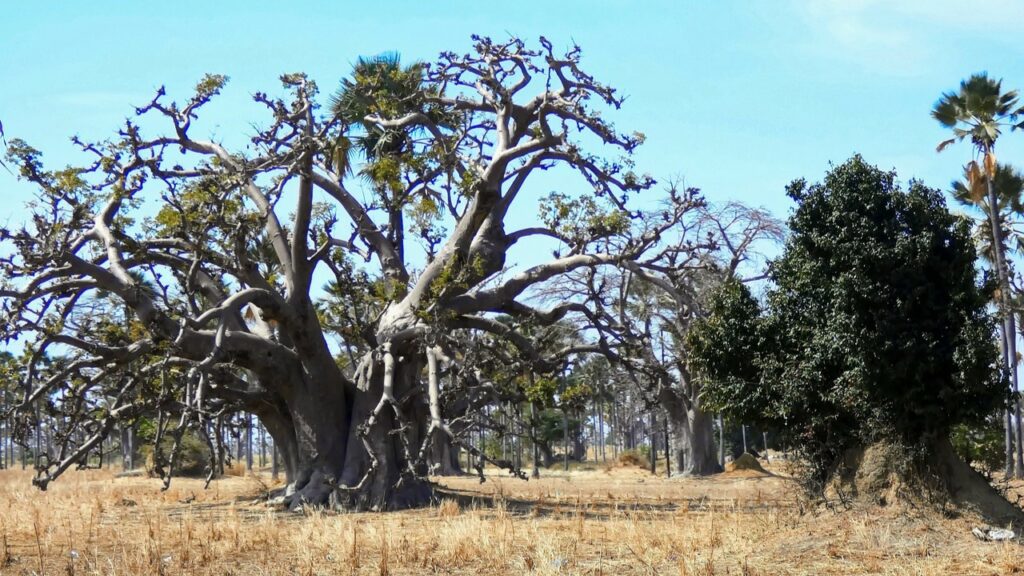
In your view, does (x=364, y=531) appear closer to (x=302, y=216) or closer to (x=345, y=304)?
(x=302, y=216)

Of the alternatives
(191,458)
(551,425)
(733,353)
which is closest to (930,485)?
(733,353)

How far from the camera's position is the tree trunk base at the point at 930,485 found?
13.3m

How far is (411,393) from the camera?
19266 millimetres

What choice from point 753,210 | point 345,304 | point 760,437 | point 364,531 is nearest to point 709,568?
point 364,531

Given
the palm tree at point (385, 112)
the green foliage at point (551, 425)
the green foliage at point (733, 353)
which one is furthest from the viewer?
the green foliage at point (551, 425)

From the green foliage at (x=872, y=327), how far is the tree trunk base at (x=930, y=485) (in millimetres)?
253

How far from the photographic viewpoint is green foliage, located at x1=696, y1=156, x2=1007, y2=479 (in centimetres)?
1327

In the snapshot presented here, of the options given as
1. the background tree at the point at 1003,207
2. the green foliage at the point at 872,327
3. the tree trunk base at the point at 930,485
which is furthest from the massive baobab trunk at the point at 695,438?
the tree trunk base at the point at 930,485

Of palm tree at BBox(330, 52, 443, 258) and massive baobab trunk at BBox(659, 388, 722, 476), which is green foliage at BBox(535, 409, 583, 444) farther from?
palm tree at BBox(330, 52, 443, 258)

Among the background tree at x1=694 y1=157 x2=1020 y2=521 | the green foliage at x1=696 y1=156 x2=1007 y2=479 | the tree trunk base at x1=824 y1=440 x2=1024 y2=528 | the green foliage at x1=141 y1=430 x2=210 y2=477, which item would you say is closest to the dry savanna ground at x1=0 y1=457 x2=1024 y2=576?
the tree trunk base at x1=824 y1=440 x2=1024 y2=528

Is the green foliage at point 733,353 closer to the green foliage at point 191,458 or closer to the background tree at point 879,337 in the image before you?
the background tree at point 879,337

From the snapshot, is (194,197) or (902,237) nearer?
(902,237)

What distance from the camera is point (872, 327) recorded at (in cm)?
1353

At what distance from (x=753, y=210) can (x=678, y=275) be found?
14.2 m
